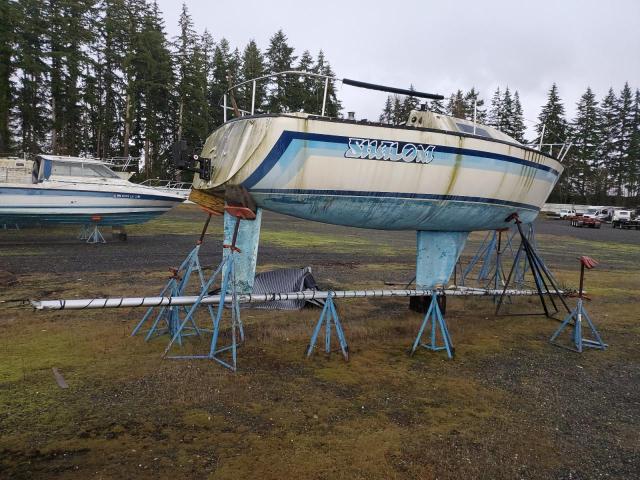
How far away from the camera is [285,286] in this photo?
955cm

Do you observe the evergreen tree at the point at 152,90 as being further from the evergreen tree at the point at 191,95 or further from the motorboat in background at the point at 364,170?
the motorboat in background at the point at 364,170

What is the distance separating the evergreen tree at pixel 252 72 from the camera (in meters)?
53.0

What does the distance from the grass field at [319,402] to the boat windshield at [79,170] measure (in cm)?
987

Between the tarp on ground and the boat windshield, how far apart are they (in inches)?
500

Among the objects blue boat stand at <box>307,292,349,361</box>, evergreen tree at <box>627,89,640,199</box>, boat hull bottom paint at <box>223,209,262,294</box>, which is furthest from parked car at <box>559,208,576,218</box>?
boat hull bottom paint at <box>223,209,262,294</box>

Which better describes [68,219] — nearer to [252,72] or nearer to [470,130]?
[470,130]

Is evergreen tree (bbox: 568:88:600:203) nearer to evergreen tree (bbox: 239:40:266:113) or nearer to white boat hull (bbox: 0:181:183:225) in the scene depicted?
evergreen tree (bbox: 239:40:266:113)

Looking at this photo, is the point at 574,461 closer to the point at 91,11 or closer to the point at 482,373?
the point at 482,373

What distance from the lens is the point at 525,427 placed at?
4.75 m

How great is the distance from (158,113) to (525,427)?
50970mm

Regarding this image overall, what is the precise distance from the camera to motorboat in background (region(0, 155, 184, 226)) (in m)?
17.0

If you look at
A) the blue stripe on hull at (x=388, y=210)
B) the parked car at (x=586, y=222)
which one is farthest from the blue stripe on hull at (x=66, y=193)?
the parked car at (x=586, y=222)

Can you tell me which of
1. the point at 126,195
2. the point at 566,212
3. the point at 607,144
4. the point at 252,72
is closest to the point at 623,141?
the point at 607,144

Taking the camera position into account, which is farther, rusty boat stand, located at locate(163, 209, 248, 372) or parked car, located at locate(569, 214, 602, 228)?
parked car, located at locate(569, 214, 602, 228)
